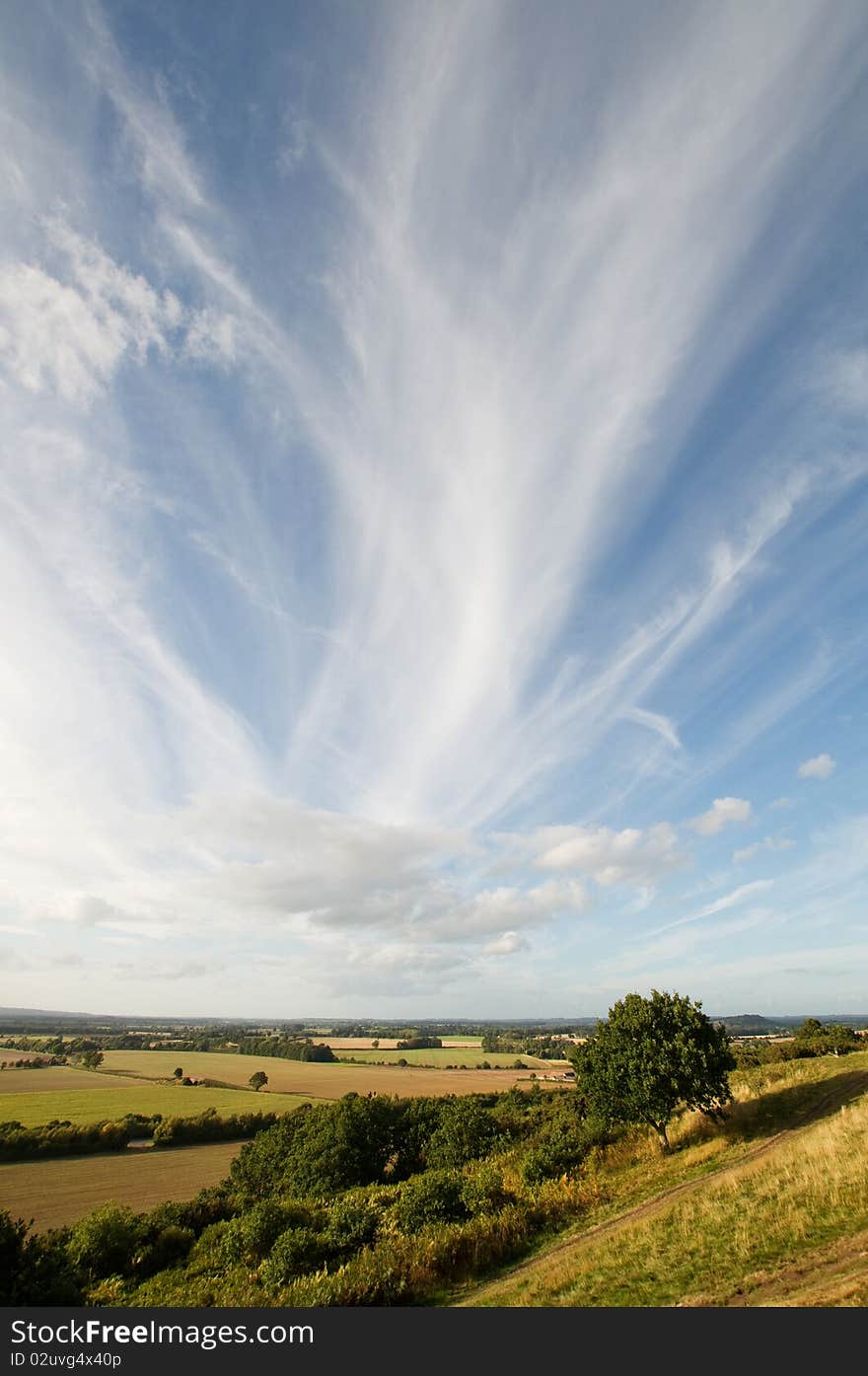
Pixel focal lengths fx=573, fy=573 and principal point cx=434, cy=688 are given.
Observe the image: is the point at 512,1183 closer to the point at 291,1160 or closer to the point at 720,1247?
the point at 720,1247

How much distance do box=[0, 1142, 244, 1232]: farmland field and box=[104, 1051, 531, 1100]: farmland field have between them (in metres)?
48.7

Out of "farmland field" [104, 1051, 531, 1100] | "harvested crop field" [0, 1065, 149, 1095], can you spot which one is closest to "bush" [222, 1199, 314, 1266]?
"farmland field" [104, 1051, 531, 1100]

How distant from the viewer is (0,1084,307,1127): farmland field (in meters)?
87.2

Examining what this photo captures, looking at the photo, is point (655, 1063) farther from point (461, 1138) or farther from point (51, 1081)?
point (51, 1081)

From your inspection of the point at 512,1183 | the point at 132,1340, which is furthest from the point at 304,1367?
the point at 512,1183

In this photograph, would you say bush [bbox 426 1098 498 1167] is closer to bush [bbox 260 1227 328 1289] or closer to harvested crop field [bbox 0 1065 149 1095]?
bush [bbox 260 1227 328 1289]

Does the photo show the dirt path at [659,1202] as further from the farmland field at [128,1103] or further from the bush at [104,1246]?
the farmland field at [128,1103]

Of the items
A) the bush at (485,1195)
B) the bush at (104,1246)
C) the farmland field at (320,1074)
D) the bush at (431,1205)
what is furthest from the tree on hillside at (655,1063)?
the farmland field at (320,1074)

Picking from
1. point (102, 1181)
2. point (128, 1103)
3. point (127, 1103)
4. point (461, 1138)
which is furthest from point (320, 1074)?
point (461, 1138)

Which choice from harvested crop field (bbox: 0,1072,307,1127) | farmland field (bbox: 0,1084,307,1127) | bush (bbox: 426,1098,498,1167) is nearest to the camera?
bush (bbox: 426,1098,498,1167)

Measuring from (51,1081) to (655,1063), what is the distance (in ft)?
480

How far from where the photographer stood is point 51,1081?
125375 mm

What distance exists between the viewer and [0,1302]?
23.9m

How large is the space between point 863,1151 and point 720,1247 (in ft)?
36.9
